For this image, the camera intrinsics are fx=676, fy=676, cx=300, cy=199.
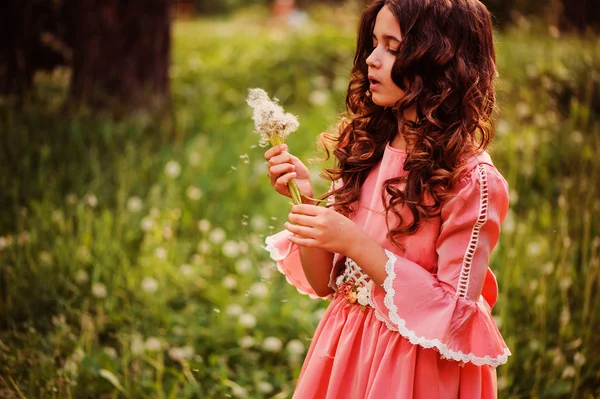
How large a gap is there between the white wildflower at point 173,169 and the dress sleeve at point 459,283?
8.52 ft

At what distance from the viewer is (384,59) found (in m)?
1.77

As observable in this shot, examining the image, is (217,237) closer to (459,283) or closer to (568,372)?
(568,372)

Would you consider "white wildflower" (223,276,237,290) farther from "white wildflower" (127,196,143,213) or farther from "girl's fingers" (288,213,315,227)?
"girl's fingers" (288,213,315,227)

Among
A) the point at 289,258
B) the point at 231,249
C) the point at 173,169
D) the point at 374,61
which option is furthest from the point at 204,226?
the point at 374,61

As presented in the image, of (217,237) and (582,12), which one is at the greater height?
(582,12)

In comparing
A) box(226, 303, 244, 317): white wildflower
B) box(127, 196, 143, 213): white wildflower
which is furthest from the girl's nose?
box(127, 196, 143, 213): white wildflower

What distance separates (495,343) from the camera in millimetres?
1694

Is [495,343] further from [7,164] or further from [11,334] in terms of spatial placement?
[7,164]

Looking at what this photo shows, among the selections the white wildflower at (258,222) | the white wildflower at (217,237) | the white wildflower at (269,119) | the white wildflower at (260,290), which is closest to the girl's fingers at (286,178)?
the white wildflower at (269,119)

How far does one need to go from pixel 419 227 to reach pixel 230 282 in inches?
72.3

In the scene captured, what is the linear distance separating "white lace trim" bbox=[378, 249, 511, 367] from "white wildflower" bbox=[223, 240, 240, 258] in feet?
6.74

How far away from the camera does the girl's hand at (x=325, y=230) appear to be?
5.53 feet

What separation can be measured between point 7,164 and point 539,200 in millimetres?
3374

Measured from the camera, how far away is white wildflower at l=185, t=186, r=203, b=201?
160 inches
